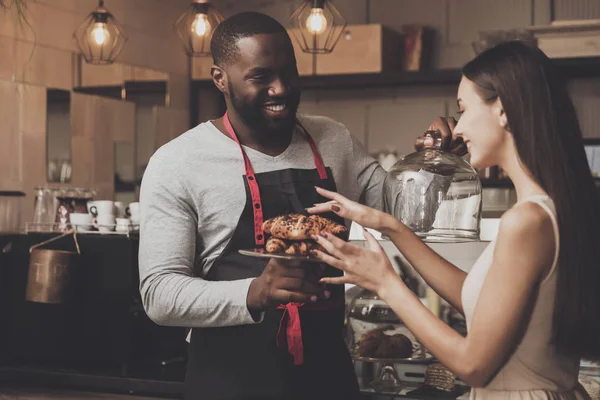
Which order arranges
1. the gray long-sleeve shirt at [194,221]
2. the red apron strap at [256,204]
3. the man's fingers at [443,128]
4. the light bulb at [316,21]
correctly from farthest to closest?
the light bulb at [316,21] → the man's fingers at [443,128] → the red apron strap at [256,204] → the gray long-sleeve shirt at [194,221]

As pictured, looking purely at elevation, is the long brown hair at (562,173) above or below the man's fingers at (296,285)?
above

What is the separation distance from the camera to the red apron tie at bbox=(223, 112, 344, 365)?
2010 mm

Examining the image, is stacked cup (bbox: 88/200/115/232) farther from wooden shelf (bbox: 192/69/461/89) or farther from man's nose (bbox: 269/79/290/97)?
wooden shelf (bbox: 192/69/461/89)

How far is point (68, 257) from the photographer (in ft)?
11.4

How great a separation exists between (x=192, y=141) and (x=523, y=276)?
0.89m

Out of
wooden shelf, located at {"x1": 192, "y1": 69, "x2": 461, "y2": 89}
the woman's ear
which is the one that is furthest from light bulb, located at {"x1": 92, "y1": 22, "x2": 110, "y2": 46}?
the woman's ear

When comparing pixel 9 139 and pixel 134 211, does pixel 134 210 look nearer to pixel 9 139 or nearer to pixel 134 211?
pixel 134 211

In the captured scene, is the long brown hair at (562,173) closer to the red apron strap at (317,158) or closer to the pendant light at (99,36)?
the red apron strap at (317,158)

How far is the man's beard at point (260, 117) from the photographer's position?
2.02m

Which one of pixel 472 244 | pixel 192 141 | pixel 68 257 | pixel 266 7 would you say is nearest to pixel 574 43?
pixel 266 7

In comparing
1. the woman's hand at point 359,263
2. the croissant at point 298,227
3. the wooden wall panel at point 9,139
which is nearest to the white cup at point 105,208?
the wooden wall panel at point 9,139

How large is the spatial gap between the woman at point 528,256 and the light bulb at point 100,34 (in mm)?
3355

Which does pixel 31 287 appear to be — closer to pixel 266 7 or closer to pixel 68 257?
pixel 68 257

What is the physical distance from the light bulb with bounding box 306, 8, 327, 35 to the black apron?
2209mm
